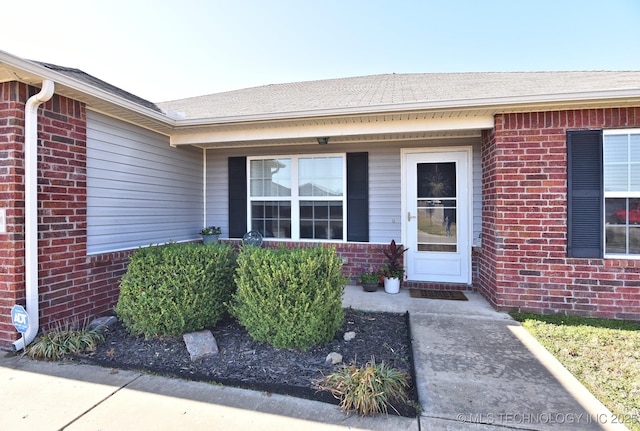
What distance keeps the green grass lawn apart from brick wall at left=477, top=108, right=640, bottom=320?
234mm

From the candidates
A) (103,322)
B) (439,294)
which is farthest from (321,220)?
(103,322)

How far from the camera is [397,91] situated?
519 centimetres

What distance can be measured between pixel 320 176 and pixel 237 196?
1695mm

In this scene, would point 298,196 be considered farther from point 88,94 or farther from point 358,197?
point 88,94

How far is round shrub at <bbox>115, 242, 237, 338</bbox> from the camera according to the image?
9.96 feet

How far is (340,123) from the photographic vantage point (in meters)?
4.57

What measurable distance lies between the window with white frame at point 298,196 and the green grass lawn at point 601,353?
319 centimetres

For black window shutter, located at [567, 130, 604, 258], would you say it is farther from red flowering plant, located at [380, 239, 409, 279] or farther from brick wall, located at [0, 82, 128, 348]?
brick wall, located at [0, 82, 128, 348]

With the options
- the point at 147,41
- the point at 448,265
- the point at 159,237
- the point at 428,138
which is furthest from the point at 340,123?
the point at 147,41

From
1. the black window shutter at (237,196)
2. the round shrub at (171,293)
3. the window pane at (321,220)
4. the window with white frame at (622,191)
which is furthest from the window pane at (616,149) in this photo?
the black window shutter at (237,196)

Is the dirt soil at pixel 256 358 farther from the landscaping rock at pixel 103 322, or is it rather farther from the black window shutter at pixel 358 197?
the black window shutter at pixel 358 197

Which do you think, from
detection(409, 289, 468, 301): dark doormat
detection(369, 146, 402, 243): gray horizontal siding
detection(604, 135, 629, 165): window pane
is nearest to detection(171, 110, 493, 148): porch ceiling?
detection(369, 146, 402, 243): gray horizontal siding

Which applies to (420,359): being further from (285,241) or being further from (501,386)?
(285,241)

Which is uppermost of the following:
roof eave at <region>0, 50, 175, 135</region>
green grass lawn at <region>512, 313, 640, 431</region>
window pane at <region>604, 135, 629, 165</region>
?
roof eave at <region>0, 50, 175, 135</region>
